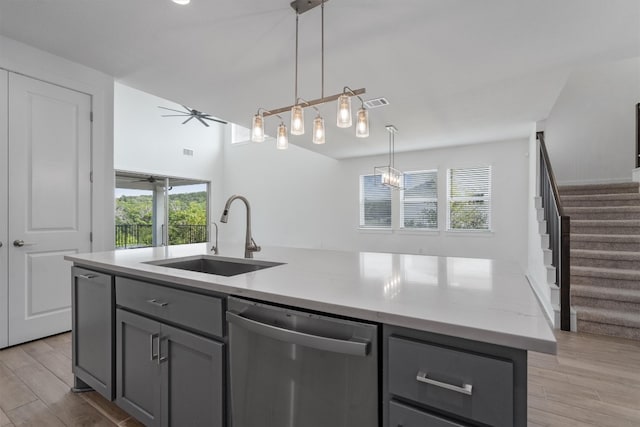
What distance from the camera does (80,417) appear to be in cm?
174

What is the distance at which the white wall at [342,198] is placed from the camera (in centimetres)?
547

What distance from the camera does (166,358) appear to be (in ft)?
4.62

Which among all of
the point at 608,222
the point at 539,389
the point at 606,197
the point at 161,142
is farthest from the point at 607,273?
the point at 161,142

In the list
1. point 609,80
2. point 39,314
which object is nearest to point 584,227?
point 609,80

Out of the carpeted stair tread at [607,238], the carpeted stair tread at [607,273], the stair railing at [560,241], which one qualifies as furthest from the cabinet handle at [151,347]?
the carpeted stair tread at [607,238]

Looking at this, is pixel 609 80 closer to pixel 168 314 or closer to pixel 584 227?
pixel 584 227

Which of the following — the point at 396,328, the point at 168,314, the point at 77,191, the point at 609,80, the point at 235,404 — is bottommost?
the point at 235,404

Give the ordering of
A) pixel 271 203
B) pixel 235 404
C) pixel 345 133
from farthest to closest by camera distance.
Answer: pixel 271 203 < pixel 345 133 < pixel 235 404

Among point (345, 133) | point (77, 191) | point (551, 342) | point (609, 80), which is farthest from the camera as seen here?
point (609, 80)

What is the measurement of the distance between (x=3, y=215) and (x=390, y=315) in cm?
327

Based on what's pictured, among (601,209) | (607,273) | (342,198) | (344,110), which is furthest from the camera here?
(342,198)

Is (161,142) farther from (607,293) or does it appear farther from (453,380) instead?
(607,293)

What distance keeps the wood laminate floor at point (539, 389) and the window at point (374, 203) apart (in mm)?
4220

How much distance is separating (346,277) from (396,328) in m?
0.47
